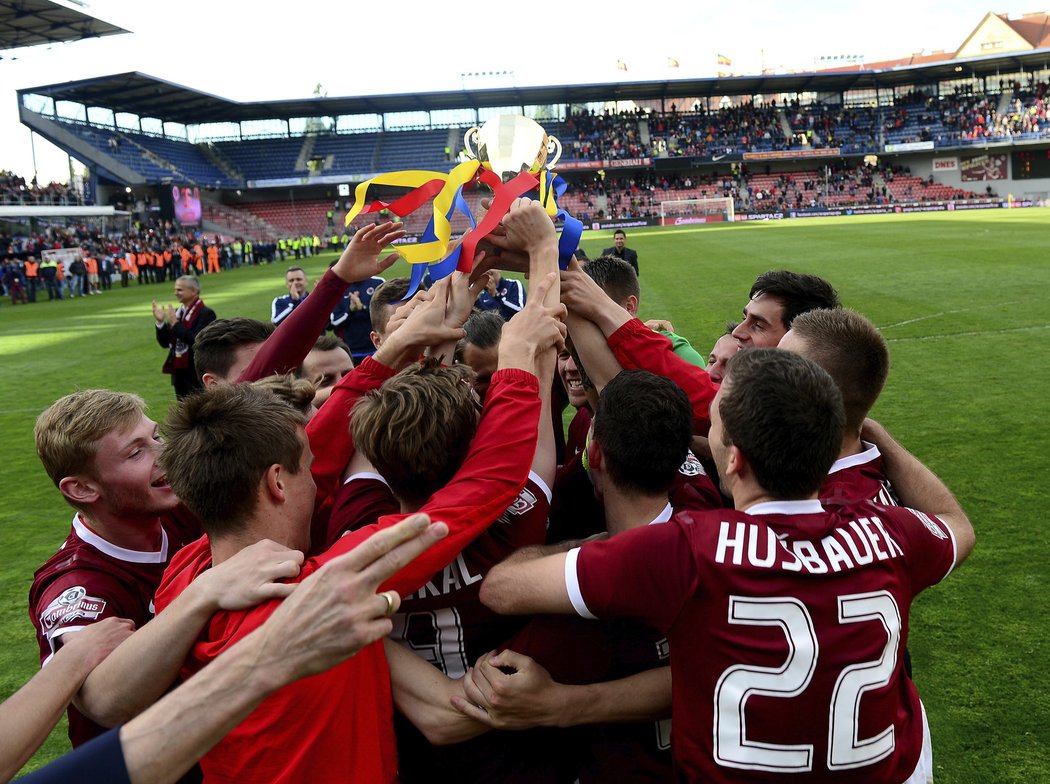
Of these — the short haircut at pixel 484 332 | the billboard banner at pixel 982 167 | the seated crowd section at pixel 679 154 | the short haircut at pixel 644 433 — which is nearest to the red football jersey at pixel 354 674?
the short haircut at pixel 644 433

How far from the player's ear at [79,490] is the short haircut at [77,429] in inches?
1.0

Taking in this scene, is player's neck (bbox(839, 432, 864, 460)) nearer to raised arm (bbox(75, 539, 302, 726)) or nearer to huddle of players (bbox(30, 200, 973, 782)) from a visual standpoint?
huddle of players (bbox(30, 200, 973, 782))

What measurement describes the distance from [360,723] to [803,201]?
62706mm

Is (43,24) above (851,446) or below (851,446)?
above

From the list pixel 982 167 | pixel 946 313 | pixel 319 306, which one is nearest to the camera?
pixel 319 306

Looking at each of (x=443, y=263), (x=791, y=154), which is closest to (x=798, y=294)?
(x=443, y=263)

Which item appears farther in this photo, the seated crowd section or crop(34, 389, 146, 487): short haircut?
the seated crowd section

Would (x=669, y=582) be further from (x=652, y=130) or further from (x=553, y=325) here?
(x=652, y=130)

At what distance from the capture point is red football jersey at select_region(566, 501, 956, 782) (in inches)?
67.5

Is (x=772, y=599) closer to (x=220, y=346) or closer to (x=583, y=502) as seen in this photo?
(x=583, y=502)

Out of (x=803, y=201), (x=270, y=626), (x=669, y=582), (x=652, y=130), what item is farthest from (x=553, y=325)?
(x=652, y=130)

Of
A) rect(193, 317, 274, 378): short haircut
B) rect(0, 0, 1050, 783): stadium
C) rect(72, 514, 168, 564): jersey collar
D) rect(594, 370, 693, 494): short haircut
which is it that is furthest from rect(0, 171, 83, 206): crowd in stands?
rect(594, 370, 693, 494): short haircut

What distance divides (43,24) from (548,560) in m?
43.5

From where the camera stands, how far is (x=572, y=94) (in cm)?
6175
